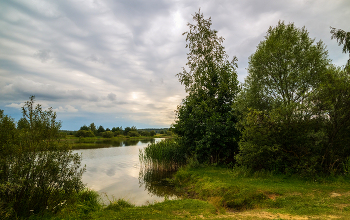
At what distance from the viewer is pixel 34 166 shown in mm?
6164

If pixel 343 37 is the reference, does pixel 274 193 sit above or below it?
below

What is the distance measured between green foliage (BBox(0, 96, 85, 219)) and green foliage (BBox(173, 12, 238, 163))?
33.8ft

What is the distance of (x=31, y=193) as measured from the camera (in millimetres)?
6004

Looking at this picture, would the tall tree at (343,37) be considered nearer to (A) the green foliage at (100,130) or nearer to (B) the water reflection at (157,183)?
(B) the water reflection at (157,183)

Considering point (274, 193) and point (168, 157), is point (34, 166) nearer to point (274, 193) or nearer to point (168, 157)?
A: point (274, 193)

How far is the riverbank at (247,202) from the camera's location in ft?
21.6

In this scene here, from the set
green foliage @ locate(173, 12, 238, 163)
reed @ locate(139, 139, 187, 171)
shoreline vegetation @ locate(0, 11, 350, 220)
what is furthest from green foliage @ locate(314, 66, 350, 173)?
reed @ locate(139, 139, 187, 171)

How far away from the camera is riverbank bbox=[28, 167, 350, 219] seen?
6574mm

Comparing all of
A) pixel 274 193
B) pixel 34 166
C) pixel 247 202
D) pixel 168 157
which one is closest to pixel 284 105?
pixel 274 193

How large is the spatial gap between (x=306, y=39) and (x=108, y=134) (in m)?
74.4

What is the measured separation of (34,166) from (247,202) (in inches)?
314

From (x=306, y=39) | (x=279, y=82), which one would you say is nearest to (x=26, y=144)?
(x=279, y=82)

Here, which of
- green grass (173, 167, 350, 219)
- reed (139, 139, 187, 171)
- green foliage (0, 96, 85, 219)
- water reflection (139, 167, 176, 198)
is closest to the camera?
green foliage (0, 96, 85, 219)

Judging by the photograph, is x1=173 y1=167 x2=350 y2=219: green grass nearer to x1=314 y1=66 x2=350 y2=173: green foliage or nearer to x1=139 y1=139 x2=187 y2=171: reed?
x1=314 y1=66 x2=350 y2=173: green foliage
